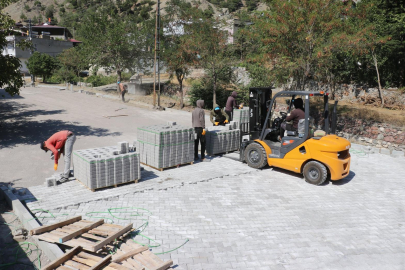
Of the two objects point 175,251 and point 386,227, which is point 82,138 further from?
point 386,227

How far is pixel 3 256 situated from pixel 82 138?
8.81 metres

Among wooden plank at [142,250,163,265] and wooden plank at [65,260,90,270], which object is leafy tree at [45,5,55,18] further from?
wooden plank at [142,250,163,265]

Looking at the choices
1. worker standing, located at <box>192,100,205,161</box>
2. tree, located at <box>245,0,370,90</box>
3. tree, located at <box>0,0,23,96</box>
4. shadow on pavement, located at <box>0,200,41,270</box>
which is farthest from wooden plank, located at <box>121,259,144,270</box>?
tree, located at <box>245,0,370,90</box>

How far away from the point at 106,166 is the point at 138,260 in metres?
3.43

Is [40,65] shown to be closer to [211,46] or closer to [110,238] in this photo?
[211,46]

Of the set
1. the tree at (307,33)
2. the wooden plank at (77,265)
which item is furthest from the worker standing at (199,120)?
the wooden plank at (77,265)

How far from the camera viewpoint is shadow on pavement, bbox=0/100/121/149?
13.4 metres

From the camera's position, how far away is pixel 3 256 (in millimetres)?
5562

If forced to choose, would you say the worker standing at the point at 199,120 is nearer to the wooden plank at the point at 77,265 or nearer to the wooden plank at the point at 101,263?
the wooden plank at the point at 101,263

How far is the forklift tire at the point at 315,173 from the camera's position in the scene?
8828 mm

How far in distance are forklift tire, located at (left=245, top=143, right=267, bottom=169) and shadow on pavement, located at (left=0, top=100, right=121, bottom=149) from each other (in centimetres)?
703

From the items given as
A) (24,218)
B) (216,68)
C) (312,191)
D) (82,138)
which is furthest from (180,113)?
(24,218)

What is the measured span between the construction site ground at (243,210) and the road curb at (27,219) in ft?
0.87

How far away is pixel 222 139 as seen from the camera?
1152 centimetres
